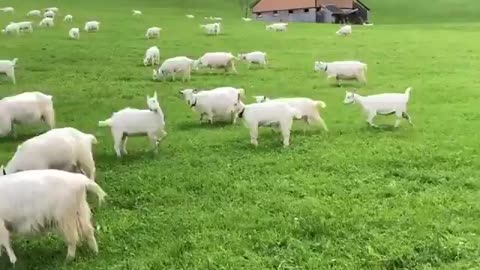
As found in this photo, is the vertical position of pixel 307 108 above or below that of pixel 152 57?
below

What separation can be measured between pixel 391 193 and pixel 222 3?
3507 inches

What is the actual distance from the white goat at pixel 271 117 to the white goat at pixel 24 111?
17.1ft

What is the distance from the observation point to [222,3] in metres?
98.3

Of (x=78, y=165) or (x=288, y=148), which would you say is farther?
(x=288, y=148)

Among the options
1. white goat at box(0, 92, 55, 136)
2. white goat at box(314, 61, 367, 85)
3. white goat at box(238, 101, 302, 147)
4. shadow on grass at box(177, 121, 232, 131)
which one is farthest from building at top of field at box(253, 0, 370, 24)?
white goat at box(238, 101, 302, 147)

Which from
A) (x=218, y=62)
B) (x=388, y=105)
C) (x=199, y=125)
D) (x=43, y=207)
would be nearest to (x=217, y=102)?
(x=199, y=125)

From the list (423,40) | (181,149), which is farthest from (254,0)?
(181,149)

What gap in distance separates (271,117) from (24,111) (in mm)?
6128

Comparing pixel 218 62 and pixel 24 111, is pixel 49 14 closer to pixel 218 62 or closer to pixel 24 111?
pixel 218 62

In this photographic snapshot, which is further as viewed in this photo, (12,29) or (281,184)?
(12,29)

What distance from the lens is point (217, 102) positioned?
18328mm

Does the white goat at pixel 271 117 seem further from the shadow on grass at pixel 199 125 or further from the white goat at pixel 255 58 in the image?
the white goat at pixel 255 58

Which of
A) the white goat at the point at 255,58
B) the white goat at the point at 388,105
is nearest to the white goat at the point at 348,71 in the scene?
the white goat at the point at 255,58

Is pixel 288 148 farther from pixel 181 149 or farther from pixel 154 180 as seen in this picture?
pixel 154 180
